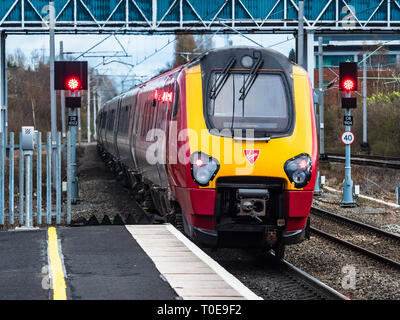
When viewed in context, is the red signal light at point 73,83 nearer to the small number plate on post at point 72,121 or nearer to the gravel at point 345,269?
the small number plate on post at point 72,121

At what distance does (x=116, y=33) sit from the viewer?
32875mm

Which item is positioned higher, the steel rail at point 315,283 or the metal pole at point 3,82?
the metal pole at point 3,82

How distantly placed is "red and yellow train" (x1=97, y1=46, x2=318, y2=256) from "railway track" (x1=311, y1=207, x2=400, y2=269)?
2.14 metres

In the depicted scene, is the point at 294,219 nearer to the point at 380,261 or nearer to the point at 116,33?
the point at 380,261

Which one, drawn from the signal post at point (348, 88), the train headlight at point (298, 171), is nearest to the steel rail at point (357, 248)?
the train headlight at point (298, 171)

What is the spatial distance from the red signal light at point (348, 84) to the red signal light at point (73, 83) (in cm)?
695

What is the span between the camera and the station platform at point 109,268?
671 cm

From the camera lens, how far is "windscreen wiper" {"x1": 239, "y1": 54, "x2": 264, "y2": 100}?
10.7m

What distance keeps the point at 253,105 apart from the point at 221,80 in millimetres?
556

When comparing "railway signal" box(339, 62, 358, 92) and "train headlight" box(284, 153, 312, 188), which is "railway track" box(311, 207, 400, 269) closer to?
"train headlight" box(284, 153, 312, 188)

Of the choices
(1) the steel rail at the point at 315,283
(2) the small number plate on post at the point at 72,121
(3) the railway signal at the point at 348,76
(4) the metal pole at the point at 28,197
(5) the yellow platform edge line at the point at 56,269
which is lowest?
(1) the steel rail at the point at 315,283

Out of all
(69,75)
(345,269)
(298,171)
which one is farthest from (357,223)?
(69,75)

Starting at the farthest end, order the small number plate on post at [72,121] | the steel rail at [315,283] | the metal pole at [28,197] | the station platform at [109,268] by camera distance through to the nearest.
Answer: the small number plate on post at [72,121]
the metal pole at [28,197]
the steel rail at [315,283]
the station platform at [109,268]
